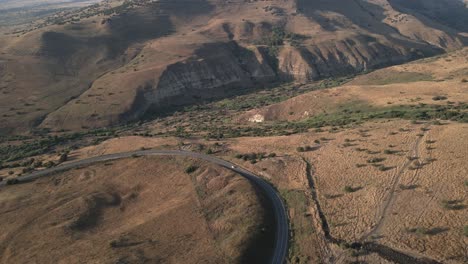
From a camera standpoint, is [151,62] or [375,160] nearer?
[375,160]

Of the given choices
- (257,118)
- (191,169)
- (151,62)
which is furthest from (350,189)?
(151,62)

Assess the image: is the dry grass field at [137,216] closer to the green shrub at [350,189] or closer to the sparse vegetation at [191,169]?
the sparse vegetation at [191,169]

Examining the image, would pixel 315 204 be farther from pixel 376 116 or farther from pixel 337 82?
pixel 337 82

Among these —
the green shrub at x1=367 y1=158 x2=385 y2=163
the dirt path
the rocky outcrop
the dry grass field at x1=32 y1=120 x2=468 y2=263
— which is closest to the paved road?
the dry grass field at x1=32 y1=120 x2=468 y2=263

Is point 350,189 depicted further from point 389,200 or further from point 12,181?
point 12,181

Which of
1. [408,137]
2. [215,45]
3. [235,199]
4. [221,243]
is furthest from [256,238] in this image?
[215,45]

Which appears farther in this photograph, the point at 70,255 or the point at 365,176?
the point at 365,176

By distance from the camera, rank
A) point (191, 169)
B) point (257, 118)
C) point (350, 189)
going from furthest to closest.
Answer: point (257, 118)
point (191, 169)
point (350, 189)
